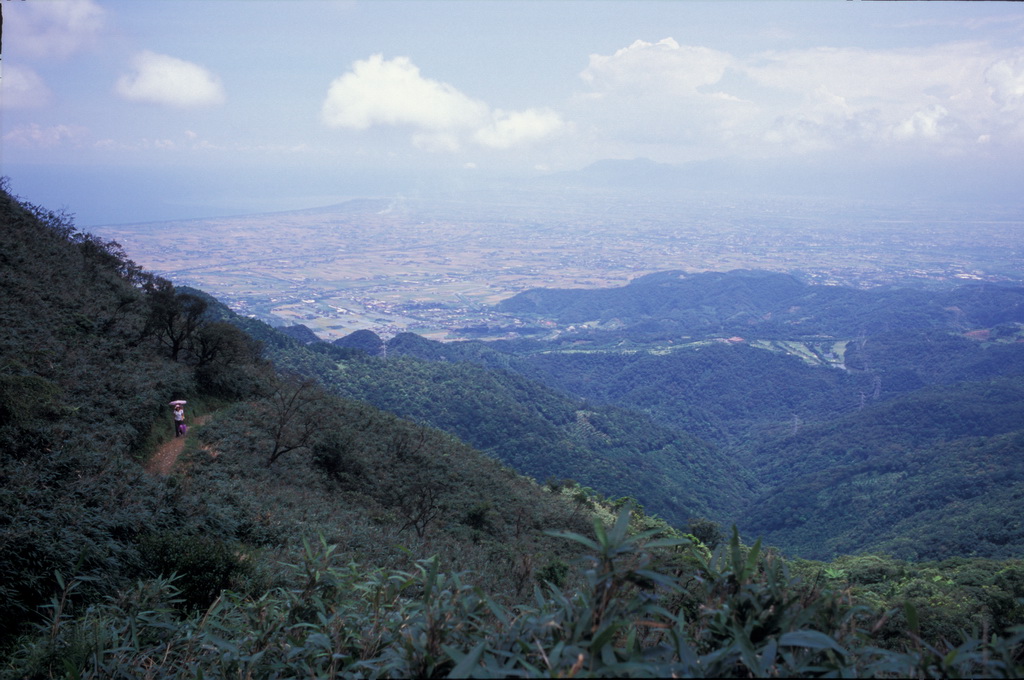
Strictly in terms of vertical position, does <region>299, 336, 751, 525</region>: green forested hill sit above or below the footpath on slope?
below

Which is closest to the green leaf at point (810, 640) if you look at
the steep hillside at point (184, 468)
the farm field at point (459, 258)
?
the steep hillside at point (184, 468)

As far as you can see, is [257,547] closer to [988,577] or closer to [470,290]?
[988,577]

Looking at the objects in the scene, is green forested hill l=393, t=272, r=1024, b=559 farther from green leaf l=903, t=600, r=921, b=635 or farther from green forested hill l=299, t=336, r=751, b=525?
green leaf l=903, t=600, r=921, b=635

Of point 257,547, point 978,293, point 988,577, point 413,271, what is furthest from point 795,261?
point 257,547

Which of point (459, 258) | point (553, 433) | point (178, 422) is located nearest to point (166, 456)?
point (178, 422)

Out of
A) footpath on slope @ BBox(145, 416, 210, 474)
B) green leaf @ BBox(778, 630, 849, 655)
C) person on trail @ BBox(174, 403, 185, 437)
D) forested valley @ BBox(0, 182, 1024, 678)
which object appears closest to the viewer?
green leaf @ BBox(778, 630, 849, 655)

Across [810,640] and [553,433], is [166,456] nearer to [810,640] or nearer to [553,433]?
[810,640]

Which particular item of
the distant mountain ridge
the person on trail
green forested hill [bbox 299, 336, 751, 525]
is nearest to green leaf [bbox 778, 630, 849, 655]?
the person on trail
